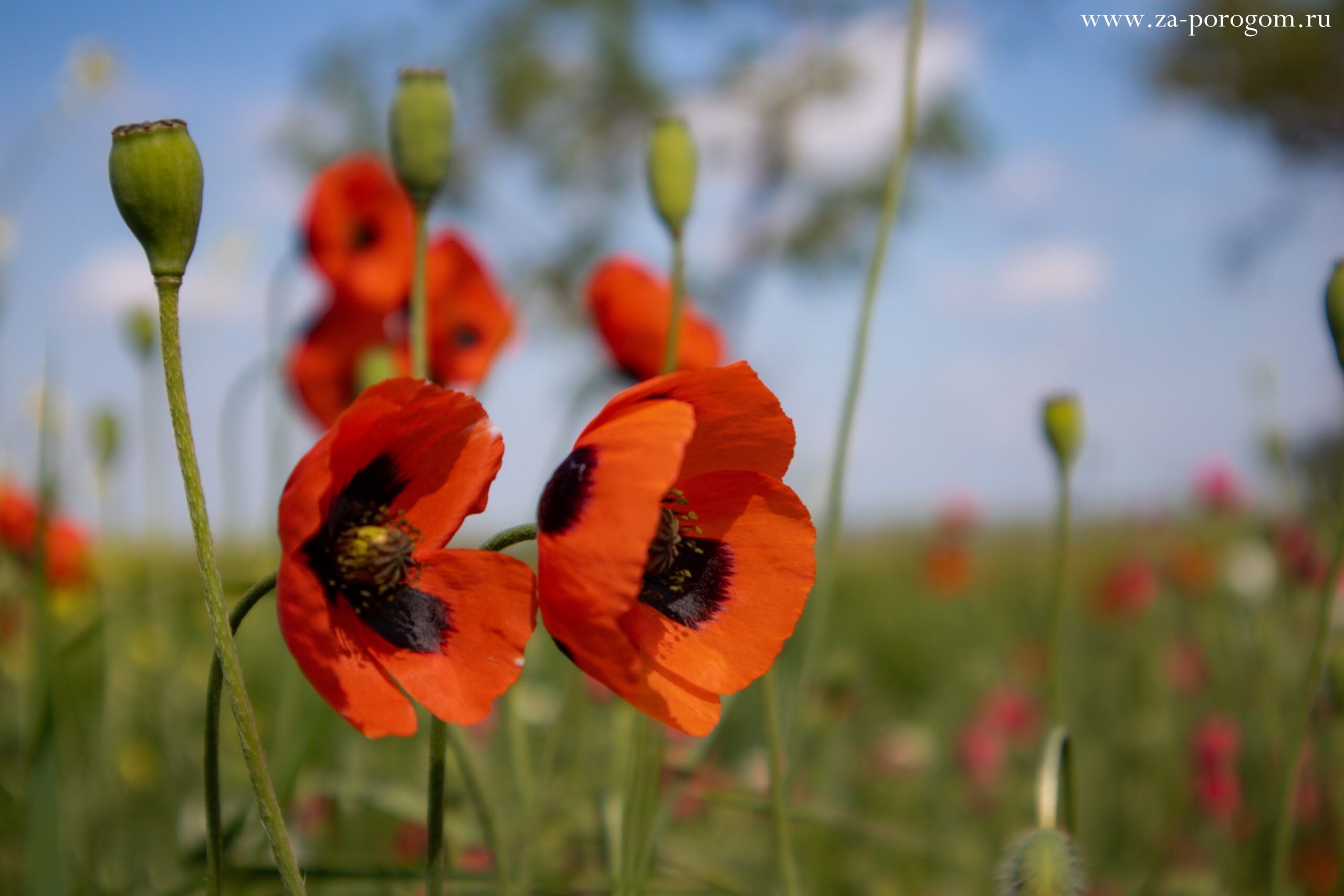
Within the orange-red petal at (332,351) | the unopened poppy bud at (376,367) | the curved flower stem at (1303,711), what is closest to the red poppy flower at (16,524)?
the orange-red petal at (332,351)

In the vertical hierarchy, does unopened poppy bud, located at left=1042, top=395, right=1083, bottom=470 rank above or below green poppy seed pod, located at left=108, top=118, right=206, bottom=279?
below

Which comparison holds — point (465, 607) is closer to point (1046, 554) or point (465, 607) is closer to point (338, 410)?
point (338, 410)

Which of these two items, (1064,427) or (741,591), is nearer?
(741,591)

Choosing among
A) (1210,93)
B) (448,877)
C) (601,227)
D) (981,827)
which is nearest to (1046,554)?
(981,827)

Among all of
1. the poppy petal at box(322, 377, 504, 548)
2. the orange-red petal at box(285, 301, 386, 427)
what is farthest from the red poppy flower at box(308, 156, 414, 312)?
the poppy petal at box(322, 377, 504, 548)

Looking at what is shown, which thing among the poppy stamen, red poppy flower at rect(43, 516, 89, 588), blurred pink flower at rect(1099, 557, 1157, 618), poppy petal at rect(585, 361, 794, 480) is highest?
poppy petal at rect(585, 361, 794, 480)

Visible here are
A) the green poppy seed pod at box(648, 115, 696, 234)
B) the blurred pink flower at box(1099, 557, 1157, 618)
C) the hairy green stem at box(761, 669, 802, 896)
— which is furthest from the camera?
the blurred pink flower at box(1099, 557, 1157, 618)

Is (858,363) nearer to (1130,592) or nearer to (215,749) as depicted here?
(215,749)

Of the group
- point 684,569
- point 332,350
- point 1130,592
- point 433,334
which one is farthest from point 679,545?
point 1130,592

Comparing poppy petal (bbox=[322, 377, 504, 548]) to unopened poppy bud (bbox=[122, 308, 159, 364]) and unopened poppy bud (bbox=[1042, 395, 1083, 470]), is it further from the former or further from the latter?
unopened poppy bud (bbox=[122, 308, 159, 364])
